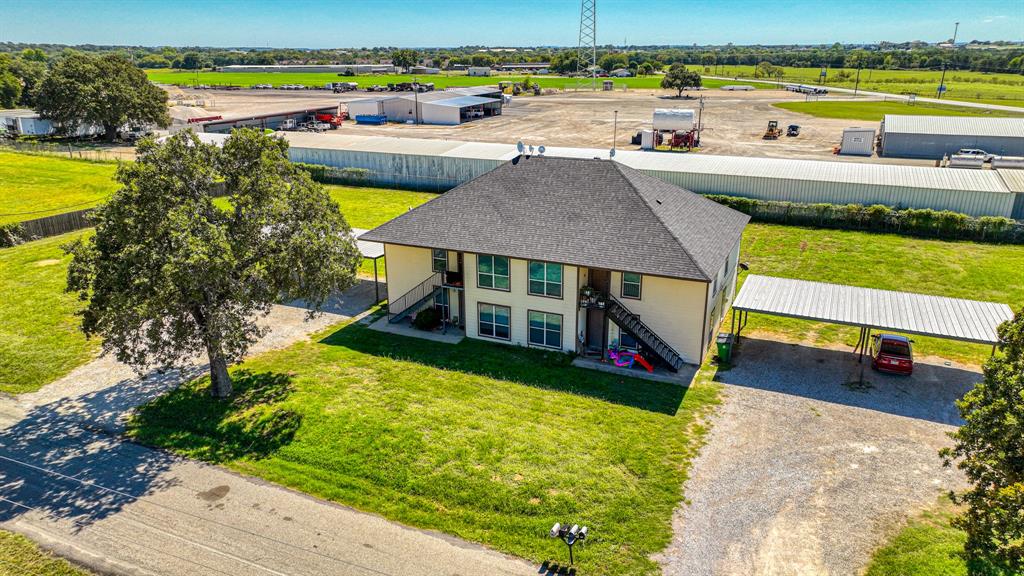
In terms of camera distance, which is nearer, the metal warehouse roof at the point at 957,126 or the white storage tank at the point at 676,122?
the metal warehouse roof at the point at 957,126

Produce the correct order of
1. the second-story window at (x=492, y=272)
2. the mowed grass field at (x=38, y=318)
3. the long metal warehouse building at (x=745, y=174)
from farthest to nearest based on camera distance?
1. the long metal warehouse building at (x=745, y=174)
2. the second-story window at (x=492, y=272)
3. the mowed grass field at (x=38, y=318)

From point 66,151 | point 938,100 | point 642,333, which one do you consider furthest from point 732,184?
point 938,100

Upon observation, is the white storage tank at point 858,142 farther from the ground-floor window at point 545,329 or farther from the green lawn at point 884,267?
the ground-floor window at point 545,329

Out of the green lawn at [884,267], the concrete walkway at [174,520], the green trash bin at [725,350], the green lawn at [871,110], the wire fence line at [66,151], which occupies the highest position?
the green lawn at [871,110]

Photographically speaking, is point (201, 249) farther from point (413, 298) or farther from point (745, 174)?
point (745, 174)

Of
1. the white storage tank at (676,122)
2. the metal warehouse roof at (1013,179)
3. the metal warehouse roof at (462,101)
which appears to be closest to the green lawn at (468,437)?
the metal warehouse roof at (1013,179)

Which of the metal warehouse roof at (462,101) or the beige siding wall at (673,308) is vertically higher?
the metal warehouse roof at (462,101)

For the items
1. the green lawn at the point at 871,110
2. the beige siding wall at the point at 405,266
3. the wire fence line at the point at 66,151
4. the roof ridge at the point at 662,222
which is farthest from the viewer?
the green lawn at the point at 871,110
